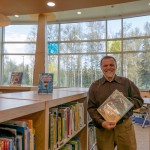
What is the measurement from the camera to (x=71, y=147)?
2.15 m

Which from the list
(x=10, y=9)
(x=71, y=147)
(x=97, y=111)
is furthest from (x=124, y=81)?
(x=10, y=9)

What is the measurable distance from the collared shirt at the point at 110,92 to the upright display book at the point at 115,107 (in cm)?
11

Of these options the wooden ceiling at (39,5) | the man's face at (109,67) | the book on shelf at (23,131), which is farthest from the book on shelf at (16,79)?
the book on shelf at (23,131)

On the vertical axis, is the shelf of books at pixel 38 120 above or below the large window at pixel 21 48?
below

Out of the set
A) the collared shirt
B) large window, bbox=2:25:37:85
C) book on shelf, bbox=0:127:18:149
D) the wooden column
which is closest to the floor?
the collared shirt

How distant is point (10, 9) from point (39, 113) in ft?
14.6

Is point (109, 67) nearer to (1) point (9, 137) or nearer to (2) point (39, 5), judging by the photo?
(1) point (9, 137)

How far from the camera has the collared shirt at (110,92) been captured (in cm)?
217

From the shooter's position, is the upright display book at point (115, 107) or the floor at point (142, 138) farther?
the floor at point (142, 138)

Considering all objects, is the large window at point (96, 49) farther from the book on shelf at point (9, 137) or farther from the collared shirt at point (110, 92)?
the book on shelf at point (9, 137)

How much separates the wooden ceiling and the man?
106 inches

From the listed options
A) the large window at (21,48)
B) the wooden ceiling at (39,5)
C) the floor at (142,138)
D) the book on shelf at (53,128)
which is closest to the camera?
the book on shelf at (53,128)

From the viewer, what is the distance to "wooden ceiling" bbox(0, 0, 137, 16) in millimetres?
4469

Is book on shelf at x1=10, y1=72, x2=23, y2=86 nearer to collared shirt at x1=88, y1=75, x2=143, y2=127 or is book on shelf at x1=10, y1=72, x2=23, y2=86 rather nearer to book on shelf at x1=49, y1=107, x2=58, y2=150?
collared shirt at x1=88, y1=75, x2=143, y2=127
